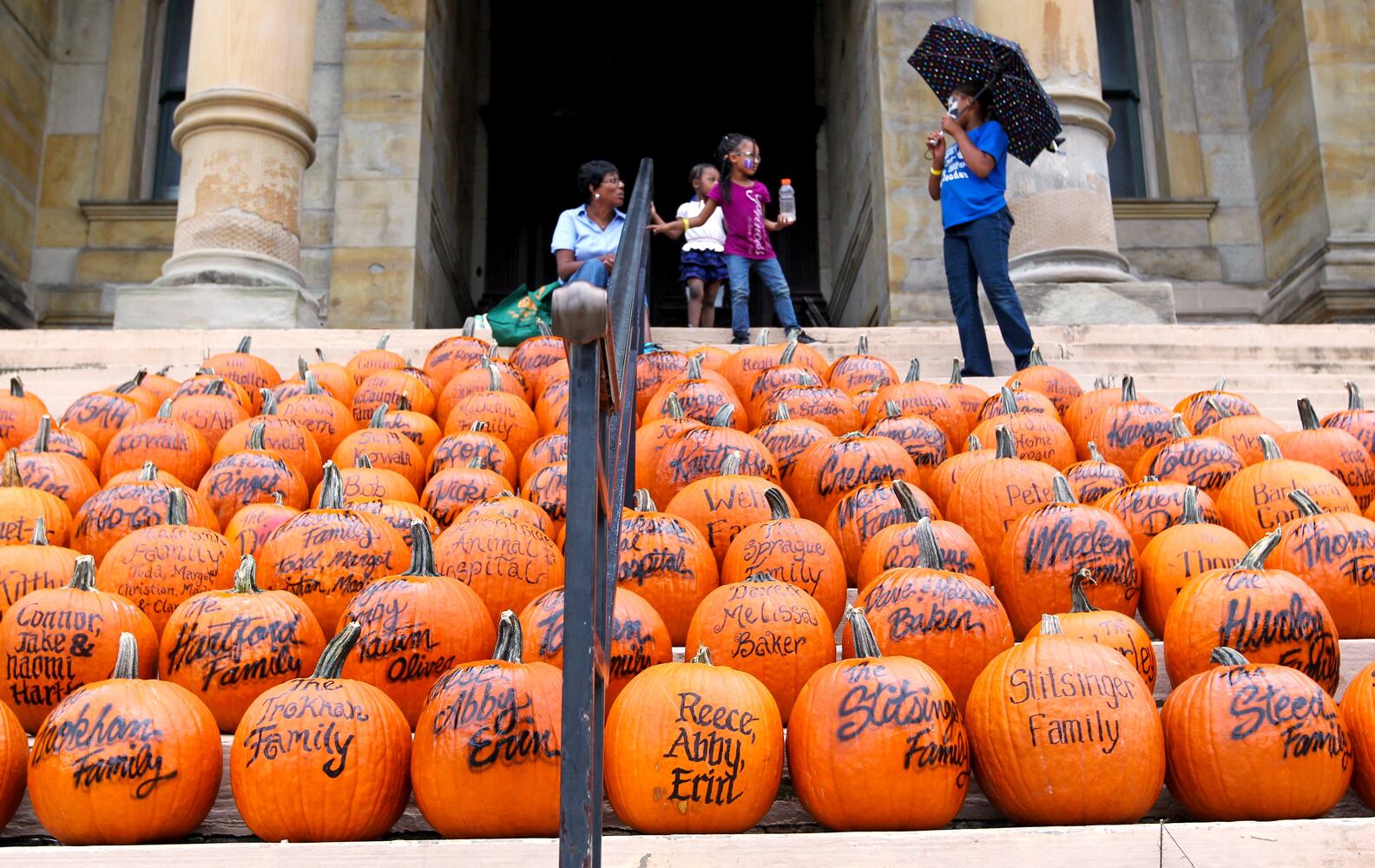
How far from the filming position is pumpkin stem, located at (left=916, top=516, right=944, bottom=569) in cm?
337

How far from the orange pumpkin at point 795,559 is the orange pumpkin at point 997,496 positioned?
1.94 ft

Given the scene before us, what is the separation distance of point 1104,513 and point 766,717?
4.67ft

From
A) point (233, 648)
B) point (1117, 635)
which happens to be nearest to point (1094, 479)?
point (1117, 635)

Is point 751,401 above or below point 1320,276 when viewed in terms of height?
below

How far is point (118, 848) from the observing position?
96.3 inches

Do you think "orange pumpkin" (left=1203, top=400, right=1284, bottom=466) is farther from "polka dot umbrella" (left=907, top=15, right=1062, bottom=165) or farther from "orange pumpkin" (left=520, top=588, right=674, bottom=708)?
"polka dot umbrella" (left=907, top=15, right=1062, bottom=165)

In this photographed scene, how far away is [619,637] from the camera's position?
10.1 feet

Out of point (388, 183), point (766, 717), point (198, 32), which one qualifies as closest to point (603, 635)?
point (766, 717)

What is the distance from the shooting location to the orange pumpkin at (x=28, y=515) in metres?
3.93

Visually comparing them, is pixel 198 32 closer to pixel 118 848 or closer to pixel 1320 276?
pixel 118 848

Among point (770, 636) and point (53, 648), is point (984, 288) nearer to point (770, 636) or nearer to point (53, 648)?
point (770, 636)

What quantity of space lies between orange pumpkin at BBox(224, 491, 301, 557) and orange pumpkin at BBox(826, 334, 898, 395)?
2.69 m

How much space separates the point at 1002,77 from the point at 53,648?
18.8 feet

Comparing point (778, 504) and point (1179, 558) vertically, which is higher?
point (778, 504)
